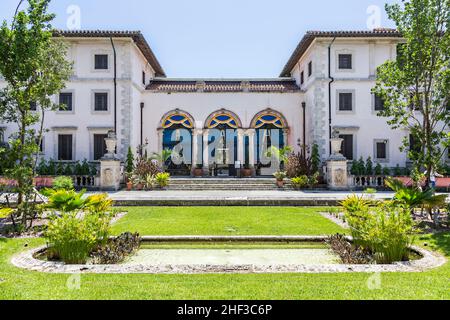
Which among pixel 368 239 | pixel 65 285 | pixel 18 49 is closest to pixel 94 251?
pixel 65 285

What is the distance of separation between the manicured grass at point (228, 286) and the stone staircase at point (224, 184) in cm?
1706

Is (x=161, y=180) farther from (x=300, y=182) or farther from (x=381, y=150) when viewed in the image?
(x=381, y=150)

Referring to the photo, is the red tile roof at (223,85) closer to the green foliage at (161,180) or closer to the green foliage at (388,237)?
the green foliage at (161,180)

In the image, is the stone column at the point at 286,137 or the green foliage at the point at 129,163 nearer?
the green foliage at the point at 129,163

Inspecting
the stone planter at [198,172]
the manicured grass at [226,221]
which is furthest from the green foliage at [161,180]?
the manicured grass at [226,221]

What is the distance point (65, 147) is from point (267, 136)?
12828 millimetres

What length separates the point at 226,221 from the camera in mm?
11141

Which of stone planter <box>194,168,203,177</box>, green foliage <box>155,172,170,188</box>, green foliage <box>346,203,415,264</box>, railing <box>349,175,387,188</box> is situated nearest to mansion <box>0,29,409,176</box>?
railing <box>349,175,387,188</box>

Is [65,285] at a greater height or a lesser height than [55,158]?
lesser

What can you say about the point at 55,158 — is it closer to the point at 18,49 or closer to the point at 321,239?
the point at 18,49

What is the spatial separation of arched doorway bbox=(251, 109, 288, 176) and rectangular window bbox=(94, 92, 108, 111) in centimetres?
934

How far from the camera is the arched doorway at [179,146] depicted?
2774 cm

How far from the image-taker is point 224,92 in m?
27.5
